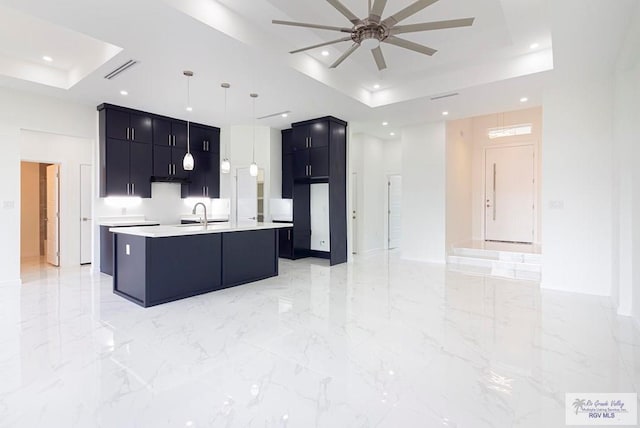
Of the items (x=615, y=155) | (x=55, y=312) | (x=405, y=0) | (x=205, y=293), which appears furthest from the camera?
(x=205, y=293)

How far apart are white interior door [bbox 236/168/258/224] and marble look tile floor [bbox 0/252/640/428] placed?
3.29 metres

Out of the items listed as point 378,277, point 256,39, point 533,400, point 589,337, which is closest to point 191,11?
point 256,39

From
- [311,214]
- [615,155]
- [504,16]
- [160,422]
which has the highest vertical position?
[504,16]

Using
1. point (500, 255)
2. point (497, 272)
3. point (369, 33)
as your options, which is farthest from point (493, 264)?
point (369, 33)

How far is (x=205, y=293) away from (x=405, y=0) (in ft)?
14.4

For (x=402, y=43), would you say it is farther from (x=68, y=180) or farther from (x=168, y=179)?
(x=68, y=180)

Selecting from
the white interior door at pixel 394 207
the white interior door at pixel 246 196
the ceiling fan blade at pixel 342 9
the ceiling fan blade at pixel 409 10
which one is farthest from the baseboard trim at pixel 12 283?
the white interior door at pixel 394 207

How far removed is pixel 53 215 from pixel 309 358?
7.11 metres

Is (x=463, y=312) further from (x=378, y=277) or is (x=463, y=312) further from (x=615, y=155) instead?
(x=615, y=155)

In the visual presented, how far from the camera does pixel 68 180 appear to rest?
Answer: 22.7 ft

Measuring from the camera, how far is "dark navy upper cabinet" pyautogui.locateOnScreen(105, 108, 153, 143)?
5.88 meters

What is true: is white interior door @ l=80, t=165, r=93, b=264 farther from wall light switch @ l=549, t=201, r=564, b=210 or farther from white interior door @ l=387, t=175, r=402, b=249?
wall light switch @ l=549, t=201, r=564, b=210

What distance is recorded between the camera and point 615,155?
163 inches

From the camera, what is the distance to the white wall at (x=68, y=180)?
6.57 meters
